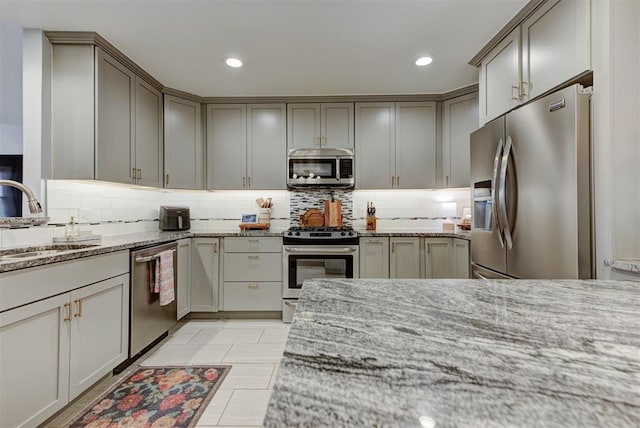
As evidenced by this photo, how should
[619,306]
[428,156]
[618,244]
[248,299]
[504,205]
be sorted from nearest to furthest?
1. [619,306]
2. [618,244]
3. [504,205]
4. [248,299]
5. [428,156]

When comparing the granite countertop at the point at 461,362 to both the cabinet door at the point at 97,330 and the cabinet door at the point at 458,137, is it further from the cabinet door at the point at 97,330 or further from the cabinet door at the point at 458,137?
the cabinet door at the point at 458,137

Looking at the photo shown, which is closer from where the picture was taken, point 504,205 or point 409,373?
point 409,373

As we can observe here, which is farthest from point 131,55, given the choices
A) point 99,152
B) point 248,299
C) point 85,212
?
point 248,299

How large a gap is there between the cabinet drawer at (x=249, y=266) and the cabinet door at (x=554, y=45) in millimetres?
2485

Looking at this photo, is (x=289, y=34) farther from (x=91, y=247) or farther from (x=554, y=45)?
(x=91, y=247)

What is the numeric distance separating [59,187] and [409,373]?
9.20ft

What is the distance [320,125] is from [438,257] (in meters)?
1.87

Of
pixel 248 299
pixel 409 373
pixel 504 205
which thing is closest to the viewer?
pixel 409 373

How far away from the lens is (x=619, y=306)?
702 millimetres

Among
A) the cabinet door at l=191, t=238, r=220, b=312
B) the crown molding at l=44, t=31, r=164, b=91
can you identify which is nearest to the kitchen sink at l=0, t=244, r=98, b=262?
the cabinet door at l=191, t=238, r=220, b=312

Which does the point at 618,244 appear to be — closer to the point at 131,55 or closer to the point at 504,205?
the point at 504,205

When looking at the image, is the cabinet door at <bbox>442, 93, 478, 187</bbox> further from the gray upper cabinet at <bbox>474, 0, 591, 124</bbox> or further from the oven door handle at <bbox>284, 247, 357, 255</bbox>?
the oven door handle at <bbox>284, 247, 357, 255</bbox>

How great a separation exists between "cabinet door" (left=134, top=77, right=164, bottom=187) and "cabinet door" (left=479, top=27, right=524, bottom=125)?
9.80ft

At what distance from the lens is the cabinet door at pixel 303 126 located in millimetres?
3355
